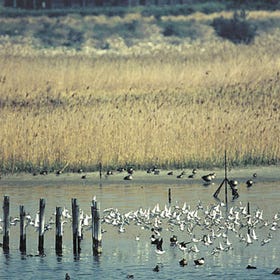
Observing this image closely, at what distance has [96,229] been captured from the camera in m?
16.6

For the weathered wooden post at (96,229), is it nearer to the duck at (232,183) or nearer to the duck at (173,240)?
the duck at (173,240)

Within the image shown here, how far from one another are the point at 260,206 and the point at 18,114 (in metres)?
8.89

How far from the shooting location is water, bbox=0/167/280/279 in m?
16.1

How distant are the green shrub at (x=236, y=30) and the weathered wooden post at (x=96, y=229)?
42.9 m

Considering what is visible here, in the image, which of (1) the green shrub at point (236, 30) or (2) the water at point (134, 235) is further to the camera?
(1) the green shrub at point (236, 30)

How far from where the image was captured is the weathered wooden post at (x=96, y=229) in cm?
1647

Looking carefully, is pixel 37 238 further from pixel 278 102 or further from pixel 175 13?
pixel 175 13

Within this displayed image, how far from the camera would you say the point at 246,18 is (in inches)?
2655

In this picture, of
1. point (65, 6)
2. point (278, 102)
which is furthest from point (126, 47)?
point (278, 102)

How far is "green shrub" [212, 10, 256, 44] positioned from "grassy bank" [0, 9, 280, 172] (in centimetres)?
1129

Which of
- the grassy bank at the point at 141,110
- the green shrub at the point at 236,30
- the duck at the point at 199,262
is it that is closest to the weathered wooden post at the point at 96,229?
the duck at the point at 199,262

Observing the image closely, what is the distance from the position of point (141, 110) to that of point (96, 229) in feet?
42.4

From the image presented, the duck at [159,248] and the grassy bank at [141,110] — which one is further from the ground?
the grassy bank at [141,110]

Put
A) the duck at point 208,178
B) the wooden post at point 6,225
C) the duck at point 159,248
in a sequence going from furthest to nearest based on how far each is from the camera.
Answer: the duck at point 208,178
the duck at point 159,248
the wooden post at point 6,225
